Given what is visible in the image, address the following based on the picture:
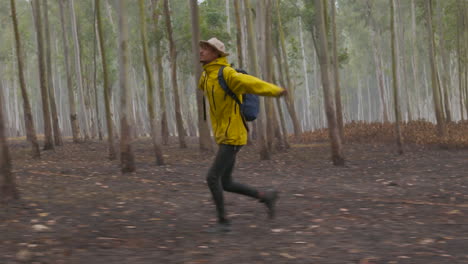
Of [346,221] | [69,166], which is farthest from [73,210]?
[69,166]

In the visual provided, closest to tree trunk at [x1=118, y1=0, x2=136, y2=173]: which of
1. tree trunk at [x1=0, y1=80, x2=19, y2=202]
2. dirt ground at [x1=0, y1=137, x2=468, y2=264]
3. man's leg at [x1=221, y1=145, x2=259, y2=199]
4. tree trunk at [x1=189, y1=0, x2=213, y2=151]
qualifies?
A: dirt ground at [x1=0, y1=137, x2=468, y2=264]

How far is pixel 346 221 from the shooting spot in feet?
20.2

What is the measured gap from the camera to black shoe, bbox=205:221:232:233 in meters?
5.55

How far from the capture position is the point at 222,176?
5.64 m

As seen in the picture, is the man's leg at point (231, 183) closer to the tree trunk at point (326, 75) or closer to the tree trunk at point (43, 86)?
the tree trunk at point (326, 75)

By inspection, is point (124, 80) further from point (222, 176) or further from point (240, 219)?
point (222, 176)

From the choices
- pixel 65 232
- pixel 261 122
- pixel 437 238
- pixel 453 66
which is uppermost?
pixel 453 66

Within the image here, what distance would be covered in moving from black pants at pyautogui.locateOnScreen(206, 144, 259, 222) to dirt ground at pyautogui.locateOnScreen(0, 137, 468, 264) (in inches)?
15.2

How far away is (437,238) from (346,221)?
1.09 metres

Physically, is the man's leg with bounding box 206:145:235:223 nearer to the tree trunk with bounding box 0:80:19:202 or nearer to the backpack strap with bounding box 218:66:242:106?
the backpack strap with bounding box 218:66:242:106

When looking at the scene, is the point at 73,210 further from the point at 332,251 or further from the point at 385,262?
the point at 385,262

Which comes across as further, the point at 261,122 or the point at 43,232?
the point at 261,122

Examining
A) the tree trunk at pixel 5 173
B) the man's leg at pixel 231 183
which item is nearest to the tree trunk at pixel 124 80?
the tree trunk at pixel 5 173

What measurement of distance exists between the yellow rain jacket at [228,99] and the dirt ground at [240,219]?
3.32 feet
